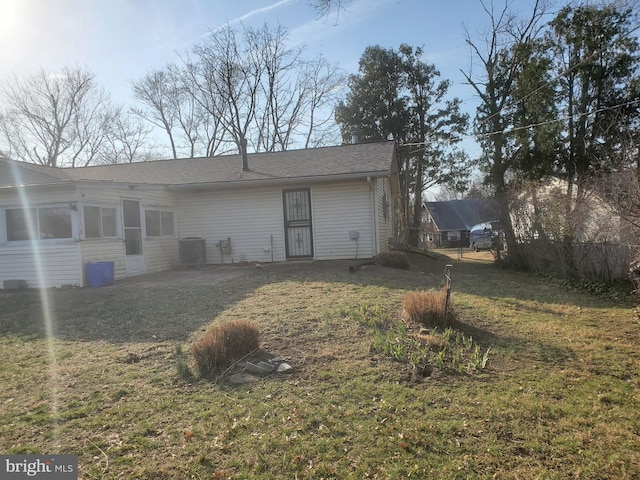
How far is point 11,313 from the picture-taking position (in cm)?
778

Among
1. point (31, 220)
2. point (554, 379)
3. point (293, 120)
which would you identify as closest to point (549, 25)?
point (293, 120)

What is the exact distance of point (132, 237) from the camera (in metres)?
11.6

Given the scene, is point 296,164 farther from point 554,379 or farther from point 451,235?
point 451,235

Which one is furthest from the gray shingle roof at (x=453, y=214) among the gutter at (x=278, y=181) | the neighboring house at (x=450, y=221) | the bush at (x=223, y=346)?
the bush at (x=223, y=346)

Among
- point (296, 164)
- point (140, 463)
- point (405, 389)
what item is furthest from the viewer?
point (296, 164)

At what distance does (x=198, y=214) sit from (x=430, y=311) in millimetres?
10023

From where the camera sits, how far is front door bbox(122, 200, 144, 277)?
11328 mm

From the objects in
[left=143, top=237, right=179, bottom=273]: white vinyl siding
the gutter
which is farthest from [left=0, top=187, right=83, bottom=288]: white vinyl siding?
the gutter

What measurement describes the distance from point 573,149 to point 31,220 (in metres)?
19.1

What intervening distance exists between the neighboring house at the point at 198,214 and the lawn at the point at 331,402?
384 centimetres

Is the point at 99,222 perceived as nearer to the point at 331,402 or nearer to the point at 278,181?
the point at 278,181

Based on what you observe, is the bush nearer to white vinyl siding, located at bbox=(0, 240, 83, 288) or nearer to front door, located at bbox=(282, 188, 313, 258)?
white vinyl siding, located at bbox=(0, 240, 83, 288)

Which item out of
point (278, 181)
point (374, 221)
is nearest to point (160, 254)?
point (278, 181)

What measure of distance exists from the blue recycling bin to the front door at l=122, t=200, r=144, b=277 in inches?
46.6
